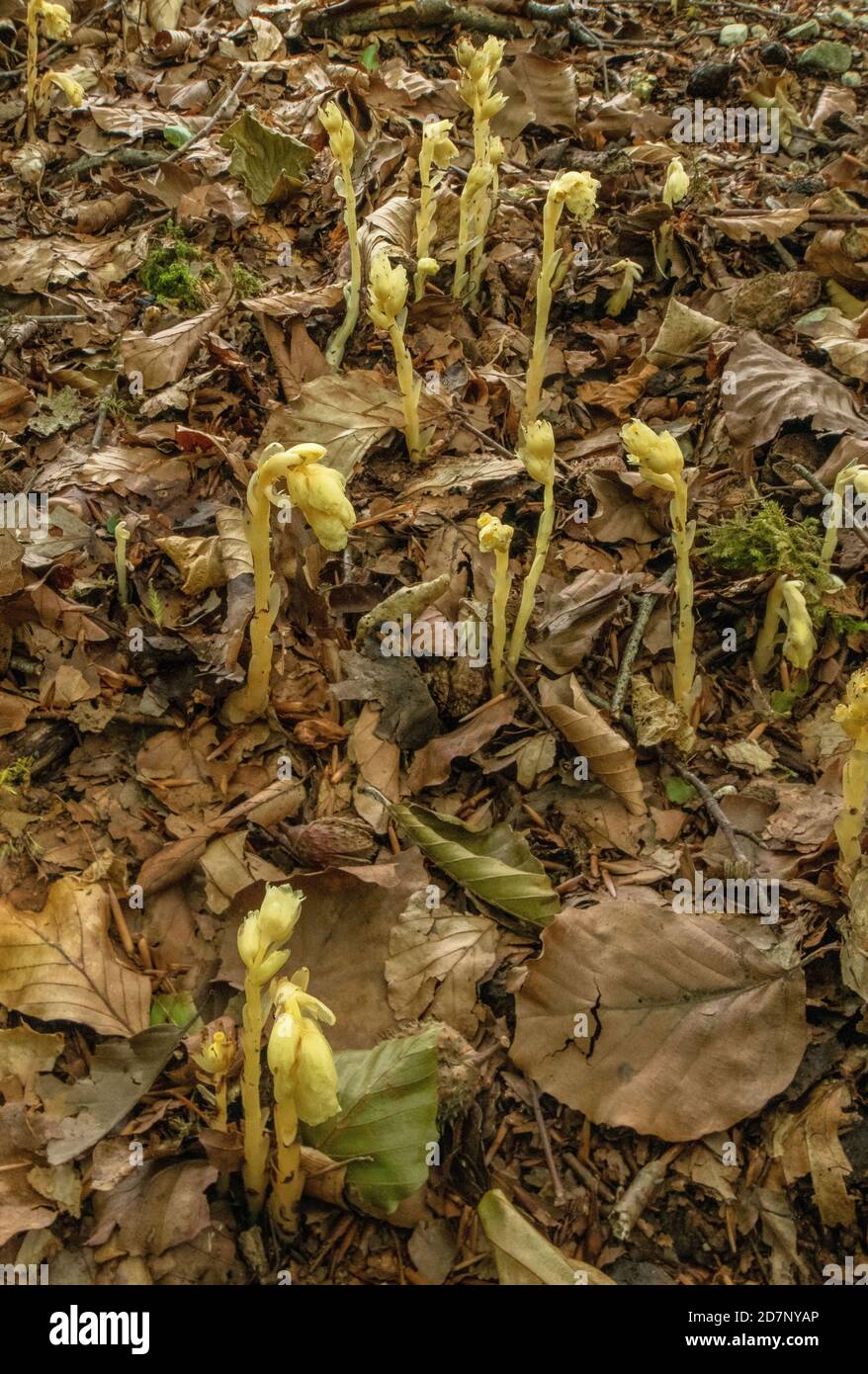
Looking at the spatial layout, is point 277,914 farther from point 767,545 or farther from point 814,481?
point 814,481

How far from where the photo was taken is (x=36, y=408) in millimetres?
3102

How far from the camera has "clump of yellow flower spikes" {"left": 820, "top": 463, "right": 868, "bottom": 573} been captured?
2.30m

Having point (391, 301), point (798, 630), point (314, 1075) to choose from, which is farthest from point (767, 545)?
point (314, 1075)

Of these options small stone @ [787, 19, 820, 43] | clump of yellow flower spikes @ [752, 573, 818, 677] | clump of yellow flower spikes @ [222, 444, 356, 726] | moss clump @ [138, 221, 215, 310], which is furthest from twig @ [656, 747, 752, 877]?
small stone @ [787, 19, 820, 43]

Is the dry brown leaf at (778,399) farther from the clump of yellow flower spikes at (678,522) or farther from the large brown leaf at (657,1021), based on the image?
the large brown leaf at (657,1021)

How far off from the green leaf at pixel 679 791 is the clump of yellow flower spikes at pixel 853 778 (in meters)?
0.35

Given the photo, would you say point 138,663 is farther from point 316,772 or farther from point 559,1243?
point 559,1243

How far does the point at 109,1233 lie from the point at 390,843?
2.87 feet

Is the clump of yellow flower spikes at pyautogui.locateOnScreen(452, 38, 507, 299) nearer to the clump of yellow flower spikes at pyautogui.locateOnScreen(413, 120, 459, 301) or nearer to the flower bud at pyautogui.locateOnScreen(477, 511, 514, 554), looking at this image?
the clump of yellow flower spikes at pyautogui.locateOnScreen(413, 120, 459, 301)

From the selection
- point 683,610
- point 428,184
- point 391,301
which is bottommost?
point 683,610

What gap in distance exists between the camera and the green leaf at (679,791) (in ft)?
7.77

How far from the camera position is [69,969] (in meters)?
1.95

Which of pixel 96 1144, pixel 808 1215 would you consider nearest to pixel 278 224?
pixel 96 1144

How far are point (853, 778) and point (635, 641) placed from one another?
2.35ft
